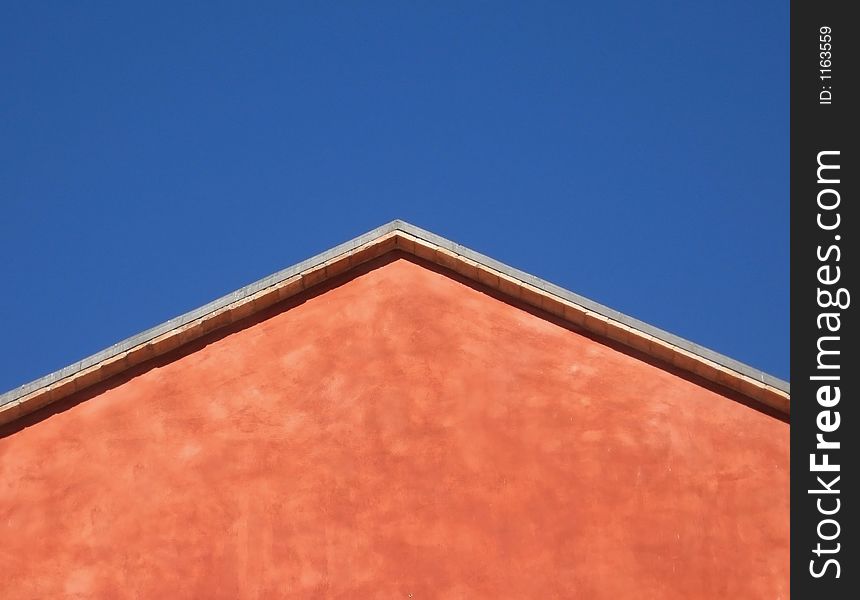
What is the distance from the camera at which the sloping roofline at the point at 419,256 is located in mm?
13016

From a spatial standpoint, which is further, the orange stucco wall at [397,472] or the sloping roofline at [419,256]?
the sloping roofline at [419,256]

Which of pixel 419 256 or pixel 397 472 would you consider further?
pixel 419 256

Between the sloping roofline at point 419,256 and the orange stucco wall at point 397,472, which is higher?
the sloping roofline at point 419,256

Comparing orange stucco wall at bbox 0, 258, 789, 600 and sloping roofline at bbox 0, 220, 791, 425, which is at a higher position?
sloping roofline at bbox 0, 220, 791, 425

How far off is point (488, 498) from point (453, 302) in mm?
2239

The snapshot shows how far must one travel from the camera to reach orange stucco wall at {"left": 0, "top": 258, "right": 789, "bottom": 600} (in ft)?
39.5

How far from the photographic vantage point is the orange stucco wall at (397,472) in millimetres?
12055
